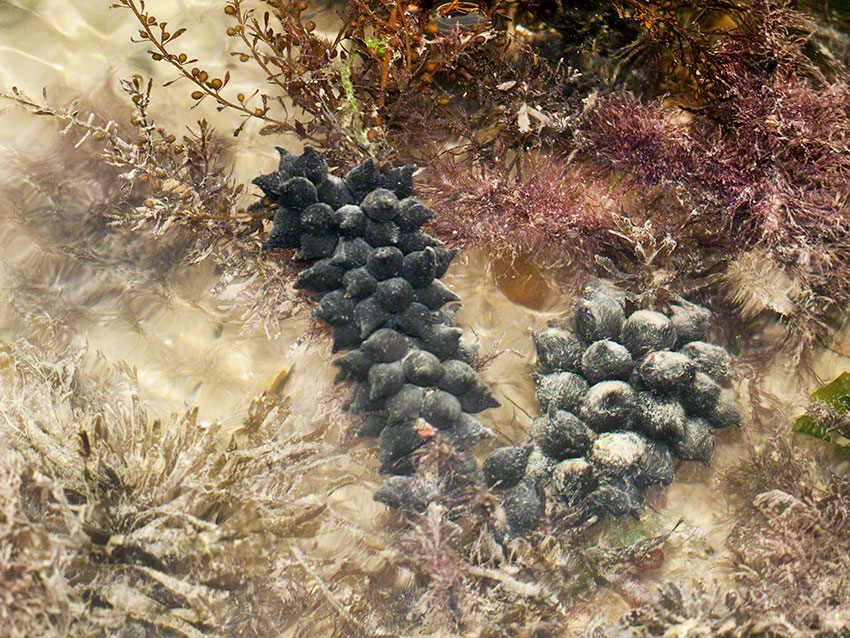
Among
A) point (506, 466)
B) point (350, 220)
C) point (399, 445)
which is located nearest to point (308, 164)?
point (350, 220)

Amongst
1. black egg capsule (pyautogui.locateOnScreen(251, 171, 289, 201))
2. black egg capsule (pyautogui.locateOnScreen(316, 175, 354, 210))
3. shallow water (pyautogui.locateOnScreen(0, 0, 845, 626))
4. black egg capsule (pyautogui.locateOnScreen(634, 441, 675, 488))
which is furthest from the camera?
shallow water (pyautogui.locateOnScreen(0, 0, 845, 626))

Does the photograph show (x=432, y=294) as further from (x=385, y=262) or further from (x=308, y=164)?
(x=308, y=164)

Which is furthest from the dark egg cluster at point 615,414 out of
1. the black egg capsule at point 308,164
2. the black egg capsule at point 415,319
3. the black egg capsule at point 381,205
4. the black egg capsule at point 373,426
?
the black egg capsule at point 308,164

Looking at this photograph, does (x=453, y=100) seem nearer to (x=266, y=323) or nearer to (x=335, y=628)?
(x=266, y=323)

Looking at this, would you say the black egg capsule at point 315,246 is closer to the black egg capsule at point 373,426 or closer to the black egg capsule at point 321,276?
the black egg capsule at point 321,276

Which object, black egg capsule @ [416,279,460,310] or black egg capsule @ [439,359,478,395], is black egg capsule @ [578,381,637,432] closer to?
black egg capsule @ [439,359,478,395]

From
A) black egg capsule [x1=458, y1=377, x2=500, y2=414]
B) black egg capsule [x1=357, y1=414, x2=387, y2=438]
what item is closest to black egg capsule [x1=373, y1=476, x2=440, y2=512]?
black egg capsule [x1=357, y1=414, x2=387, y2=438]

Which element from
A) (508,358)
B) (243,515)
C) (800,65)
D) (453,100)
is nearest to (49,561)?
(243,515)
